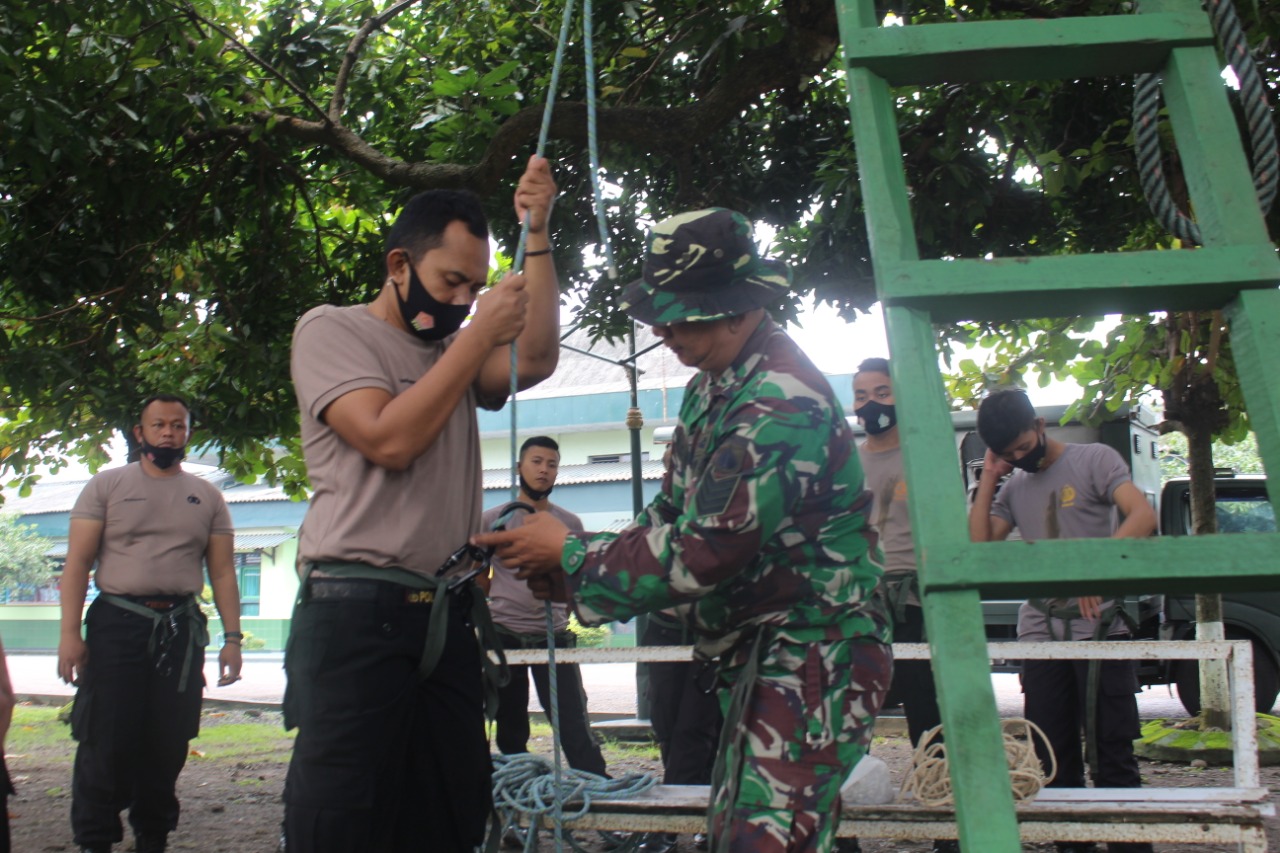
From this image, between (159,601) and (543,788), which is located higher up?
(159,601)

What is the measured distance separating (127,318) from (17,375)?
0.72 m

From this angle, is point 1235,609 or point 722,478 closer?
point 722,478

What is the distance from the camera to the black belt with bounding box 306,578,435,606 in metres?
2.51

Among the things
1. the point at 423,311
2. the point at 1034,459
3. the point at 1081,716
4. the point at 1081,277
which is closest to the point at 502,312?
the point at 423,311

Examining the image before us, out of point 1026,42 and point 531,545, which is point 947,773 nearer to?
point 531,545

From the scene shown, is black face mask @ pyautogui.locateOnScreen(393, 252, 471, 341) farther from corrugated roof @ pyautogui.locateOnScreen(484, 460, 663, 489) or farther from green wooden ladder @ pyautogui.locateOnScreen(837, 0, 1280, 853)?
corrugated roof @ pyautogui.locateOnScreen(484, 460, 663, 489)

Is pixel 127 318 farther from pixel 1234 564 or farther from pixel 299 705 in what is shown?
pixel 1234 564

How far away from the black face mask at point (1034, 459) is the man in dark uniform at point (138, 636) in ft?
12.4

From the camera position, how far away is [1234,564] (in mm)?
1724

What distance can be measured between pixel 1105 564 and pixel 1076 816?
2641mm

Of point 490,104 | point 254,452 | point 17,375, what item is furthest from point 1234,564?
point 254,452

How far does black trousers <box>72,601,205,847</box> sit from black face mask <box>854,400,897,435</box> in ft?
10.8

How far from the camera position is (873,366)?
568 centimetres

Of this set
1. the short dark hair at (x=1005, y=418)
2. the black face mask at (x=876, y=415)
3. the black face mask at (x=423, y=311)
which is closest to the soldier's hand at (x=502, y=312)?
the black face mask at (x=423, y=311)
